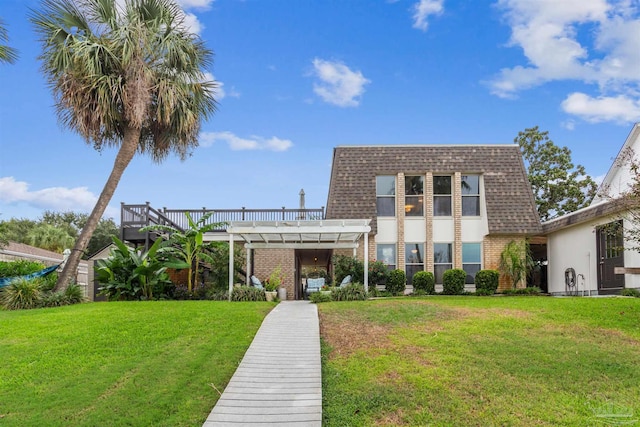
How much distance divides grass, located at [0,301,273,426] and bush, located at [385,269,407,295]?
7277 mm

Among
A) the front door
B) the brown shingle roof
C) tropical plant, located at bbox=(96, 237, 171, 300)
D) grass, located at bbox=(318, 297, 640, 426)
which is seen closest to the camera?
grass, located at bbox=(318, 297, 640, 426)

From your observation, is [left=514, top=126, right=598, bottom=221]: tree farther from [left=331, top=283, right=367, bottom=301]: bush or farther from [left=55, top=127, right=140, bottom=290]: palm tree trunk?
[left=55, top=127, right=140, bottom=290]: palm tree trunk

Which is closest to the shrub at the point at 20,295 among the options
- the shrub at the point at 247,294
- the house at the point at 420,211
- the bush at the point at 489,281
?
the house at the point at 420,211

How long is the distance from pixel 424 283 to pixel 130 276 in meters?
10.3

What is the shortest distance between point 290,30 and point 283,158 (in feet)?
18.8

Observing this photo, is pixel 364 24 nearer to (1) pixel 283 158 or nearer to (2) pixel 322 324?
(1) pixel 283 158

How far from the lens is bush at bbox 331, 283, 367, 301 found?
15391 mm

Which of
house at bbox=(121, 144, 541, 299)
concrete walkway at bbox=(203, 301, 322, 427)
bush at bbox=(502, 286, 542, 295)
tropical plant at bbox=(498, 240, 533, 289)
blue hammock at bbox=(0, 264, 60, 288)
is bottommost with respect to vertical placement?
concrete walkway at bbox=(203, 301, 322, 427)

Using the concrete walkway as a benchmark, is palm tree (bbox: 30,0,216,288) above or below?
above

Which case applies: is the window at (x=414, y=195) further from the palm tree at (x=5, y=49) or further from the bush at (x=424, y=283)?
the palm tree at (x=5, y=49)

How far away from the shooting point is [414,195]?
820 inches

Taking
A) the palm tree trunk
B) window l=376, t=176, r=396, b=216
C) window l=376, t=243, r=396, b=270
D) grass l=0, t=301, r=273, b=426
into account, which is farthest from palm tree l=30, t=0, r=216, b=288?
window l=376, t=243, r=396, b=270

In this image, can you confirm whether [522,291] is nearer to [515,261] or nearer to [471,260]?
[515,261]

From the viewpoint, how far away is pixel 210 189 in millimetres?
22328
